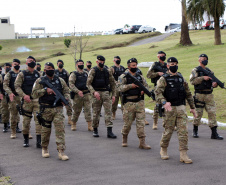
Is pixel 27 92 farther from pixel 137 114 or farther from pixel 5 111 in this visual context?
pixel 137 114

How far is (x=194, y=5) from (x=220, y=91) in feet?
53.4

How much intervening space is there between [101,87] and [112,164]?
325 cm

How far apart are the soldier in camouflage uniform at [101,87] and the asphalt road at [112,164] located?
1.50 feet

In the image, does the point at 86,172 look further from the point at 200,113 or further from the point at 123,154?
the point at 200,113

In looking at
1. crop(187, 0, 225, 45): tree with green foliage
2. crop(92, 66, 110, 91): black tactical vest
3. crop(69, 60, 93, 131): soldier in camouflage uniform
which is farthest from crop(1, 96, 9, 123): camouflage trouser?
crop(187, 0, 225, 45): tree with green foliage

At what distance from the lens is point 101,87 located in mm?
10039

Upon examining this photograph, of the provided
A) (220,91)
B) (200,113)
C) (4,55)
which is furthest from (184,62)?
(4,55)

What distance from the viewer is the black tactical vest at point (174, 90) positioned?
729 cm

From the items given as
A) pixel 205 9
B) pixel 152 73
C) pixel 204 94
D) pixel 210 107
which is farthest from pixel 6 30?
pixel 210 107

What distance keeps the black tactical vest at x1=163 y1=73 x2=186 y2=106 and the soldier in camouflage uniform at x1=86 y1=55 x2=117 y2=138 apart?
2790mm

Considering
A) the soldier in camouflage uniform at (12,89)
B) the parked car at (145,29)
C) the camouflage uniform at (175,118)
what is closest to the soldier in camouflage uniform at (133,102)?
the camouflage uniform at (175,118)

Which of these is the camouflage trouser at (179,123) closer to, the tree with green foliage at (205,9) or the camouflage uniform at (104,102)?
the camouflage uniform at (104,102)

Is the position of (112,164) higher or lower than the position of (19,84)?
lower

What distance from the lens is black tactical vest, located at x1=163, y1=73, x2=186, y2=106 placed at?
7285 mm
